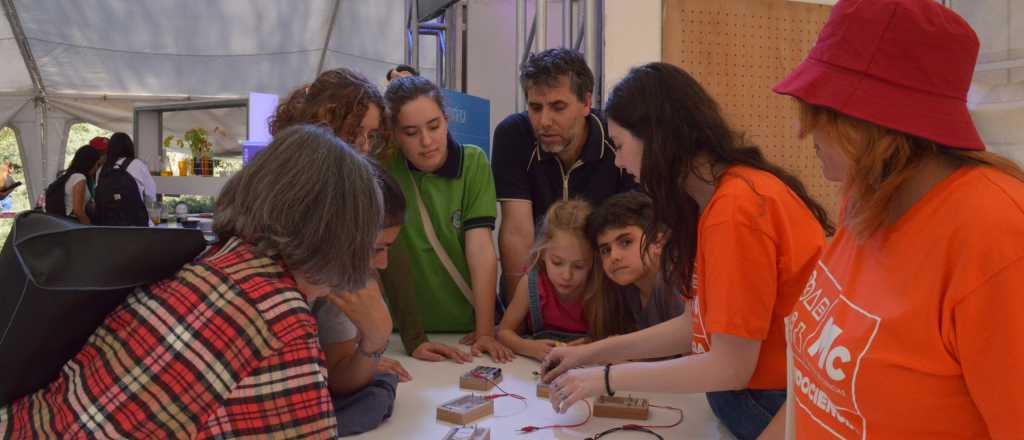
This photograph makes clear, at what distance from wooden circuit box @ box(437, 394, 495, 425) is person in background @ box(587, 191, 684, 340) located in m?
0.69

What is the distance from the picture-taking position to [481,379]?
1825 mm

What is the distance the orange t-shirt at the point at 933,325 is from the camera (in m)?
0.73

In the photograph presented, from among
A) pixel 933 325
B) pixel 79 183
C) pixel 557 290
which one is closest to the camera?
pixel 933 325

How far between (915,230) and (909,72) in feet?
0.57

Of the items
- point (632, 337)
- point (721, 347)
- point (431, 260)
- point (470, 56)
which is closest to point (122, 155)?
point (470, 56)

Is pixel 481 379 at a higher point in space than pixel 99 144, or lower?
lower

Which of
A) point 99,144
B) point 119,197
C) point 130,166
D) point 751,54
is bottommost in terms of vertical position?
point 119,197

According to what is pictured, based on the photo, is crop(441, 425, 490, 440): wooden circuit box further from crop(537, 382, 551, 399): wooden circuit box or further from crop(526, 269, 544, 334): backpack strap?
crop(526, 269, 544, 334): backpack strap

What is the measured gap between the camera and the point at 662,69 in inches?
57.7

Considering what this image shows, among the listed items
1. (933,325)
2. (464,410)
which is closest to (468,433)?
(464,410)

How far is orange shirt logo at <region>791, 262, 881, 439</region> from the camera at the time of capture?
0.88 metres

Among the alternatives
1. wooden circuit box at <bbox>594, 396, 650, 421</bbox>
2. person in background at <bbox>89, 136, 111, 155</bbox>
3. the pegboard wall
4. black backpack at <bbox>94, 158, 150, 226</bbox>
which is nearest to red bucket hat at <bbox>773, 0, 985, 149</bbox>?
wooden circuit box at <bbox>594, 396, 650, 421</bbox>

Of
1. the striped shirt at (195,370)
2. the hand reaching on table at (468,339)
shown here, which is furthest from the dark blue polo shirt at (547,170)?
the striped shirt at (195,370)

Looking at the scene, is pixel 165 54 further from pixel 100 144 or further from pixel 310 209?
pixel 310 209
